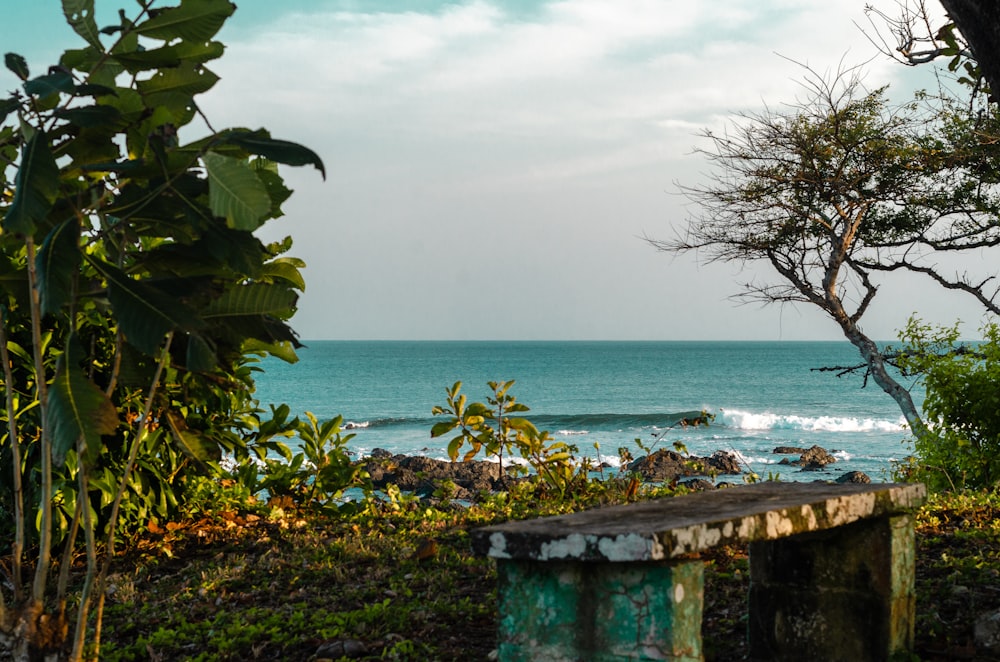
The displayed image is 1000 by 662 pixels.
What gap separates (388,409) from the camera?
174 feet

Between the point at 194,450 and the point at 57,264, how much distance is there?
4.96 ft

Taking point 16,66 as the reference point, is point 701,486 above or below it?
below

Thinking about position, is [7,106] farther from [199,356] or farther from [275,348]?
[275,348]

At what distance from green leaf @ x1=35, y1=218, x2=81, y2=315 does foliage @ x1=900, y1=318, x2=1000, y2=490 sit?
749 cm

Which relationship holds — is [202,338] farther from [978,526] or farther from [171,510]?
[978,526]

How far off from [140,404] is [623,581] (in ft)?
12.5

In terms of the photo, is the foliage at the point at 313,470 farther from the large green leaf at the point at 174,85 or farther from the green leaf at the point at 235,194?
the green leaf at the point at 235,194

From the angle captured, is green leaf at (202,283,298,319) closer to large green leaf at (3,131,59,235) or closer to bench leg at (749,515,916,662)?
large green leaf at (3,131,59,235)

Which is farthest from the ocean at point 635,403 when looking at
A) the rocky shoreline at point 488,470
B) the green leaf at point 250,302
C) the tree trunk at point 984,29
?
the green leaf at point 250,302

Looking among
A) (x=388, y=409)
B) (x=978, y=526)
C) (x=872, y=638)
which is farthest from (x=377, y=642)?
(x=388, y=409)

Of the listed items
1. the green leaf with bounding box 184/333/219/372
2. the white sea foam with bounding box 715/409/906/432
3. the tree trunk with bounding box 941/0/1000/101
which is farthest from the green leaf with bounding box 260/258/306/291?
the white sea foam with bounding box 715/409/906/432

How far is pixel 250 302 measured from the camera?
11.5 feet

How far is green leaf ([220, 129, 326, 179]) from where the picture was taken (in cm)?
318

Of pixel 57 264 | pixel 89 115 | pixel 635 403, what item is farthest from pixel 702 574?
pixel 635 403
